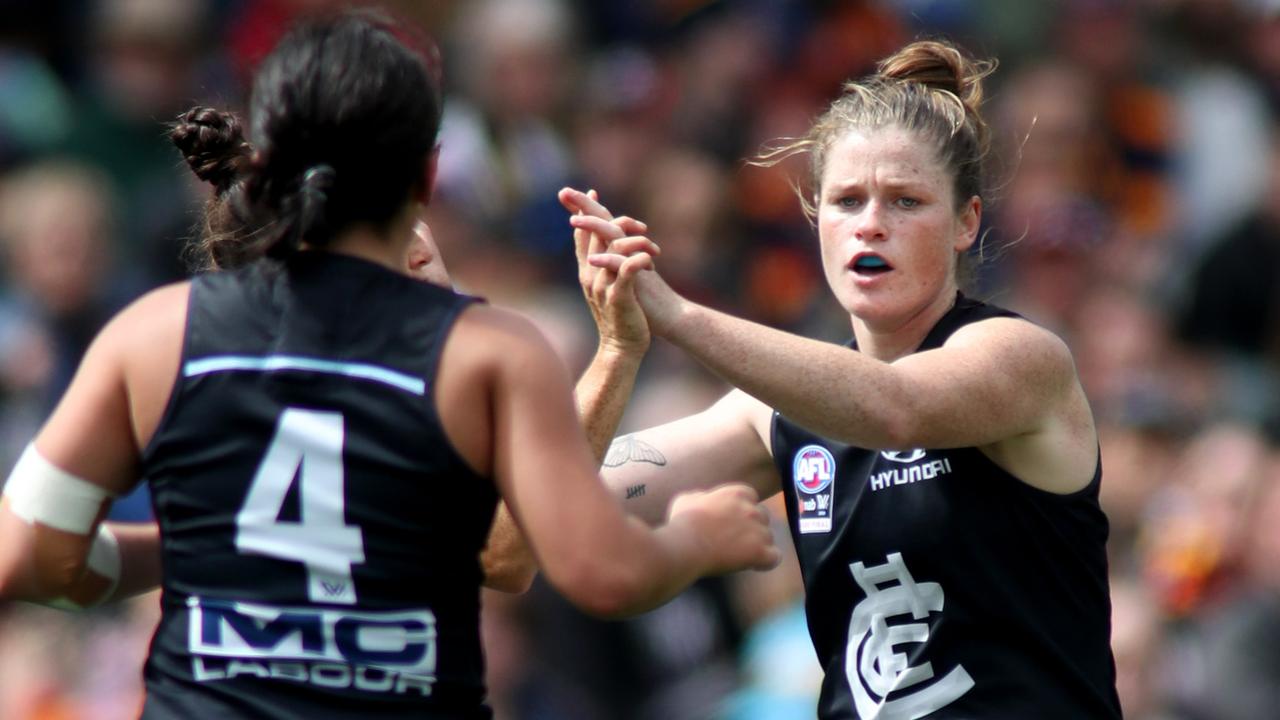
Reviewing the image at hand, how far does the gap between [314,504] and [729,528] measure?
681 millimetres

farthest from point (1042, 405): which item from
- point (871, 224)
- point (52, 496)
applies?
point (52, 496)

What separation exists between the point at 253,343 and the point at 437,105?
48 cm

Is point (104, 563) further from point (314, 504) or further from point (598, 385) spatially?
point (598, 385)

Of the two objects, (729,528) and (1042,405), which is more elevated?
(1042,405)

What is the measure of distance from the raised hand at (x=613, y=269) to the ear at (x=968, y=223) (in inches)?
31.6

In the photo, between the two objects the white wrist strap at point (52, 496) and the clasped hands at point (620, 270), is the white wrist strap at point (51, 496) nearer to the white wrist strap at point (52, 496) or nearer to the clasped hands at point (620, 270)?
the white wrist strap at point (52, 496)

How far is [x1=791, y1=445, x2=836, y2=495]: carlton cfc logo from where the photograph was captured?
12.8ft

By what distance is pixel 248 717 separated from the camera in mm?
2875

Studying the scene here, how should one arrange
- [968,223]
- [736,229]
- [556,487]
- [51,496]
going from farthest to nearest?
[736,229], [968,223], [51,496], [556,487]

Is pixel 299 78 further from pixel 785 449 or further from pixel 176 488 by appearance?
pixel 785 449

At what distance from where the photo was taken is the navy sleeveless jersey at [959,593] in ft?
12.0

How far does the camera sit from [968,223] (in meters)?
4.07

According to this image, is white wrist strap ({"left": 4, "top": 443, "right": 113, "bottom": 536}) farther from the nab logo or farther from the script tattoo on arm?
the nab logo

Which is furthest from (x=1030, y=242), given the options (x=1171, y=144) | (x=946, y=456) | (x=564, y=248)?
(x=946, y=456)
